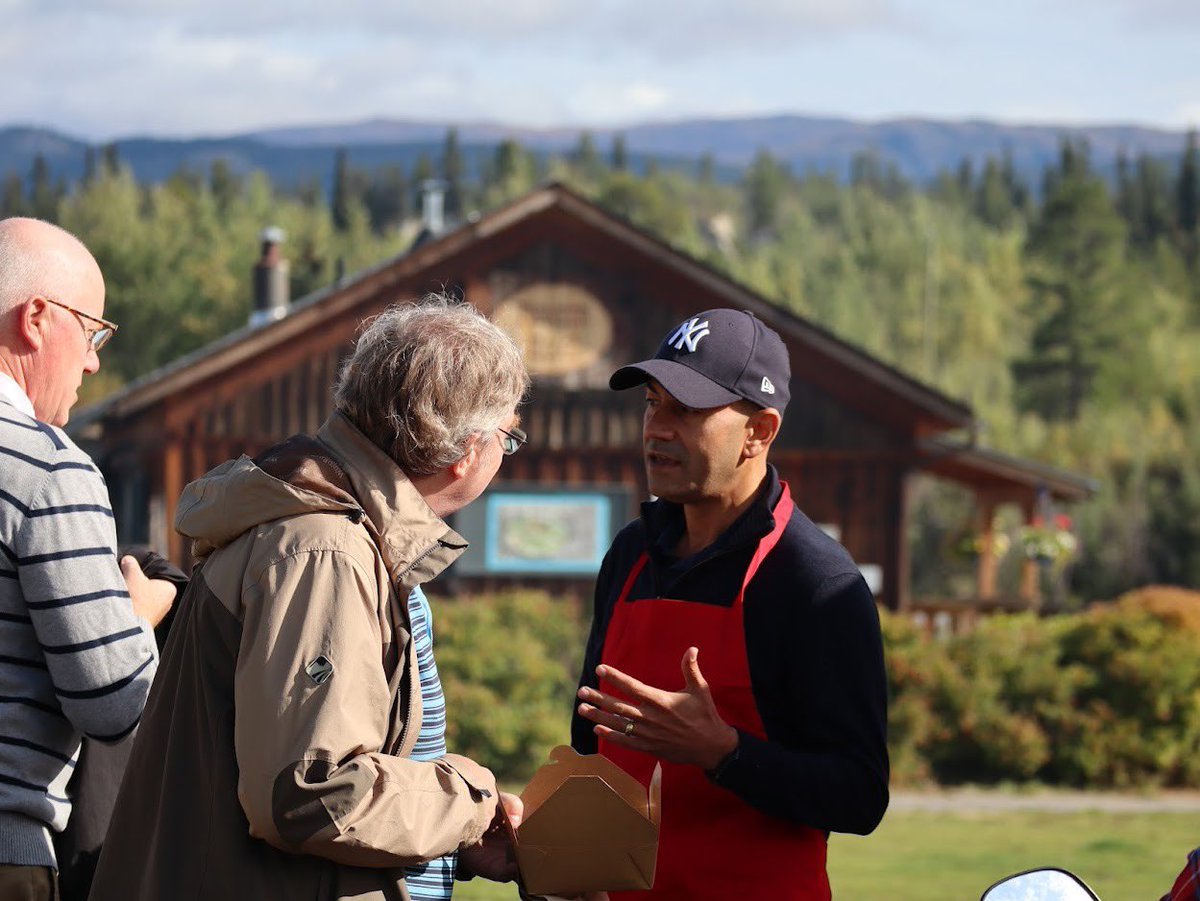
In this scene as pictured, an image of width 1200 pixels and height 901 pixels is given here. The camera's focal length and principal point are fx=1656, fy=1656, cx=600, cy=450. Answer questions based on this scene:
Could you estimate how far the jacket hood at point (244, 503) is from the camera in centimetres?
292

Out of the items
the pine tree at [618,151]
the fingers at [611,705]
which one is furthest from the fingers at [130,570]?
the pine tree at [618,151]

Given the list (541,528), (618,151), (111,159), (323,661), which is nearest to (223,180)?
(111,159)

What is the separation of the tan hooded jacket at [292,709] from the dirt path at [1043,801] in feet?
37.0

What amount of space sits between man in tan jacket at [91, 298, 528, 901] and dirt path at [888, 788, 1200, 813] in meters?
11.2

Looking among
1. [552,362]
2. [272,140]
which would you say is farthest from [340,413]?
[272,140]

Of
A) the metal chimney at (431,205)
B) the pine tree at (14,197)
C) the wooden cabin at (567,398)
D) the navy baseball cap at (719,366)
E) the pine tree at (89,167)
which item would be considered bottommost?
the wooden cabin at (567,398)

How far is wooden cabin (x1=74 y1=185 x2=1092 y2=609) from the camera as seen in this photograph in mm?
20391

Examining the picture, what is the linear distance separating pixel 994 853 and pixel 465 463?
9433 mm

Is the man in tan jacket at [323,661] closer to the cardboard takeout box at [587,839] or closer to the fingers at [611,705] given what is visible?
the cardboard takeout box at [587,839]

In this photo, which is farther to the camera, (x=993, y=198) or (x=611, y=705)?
(x=993, y=198)

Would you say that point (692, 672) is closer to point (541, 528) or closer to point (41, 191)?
point (541, 528)

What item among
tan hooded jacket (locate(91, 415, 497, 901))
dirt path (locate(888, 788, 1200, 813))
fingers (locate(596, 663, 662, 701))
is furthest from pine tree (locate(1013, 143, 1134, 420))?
tan hooded jacket (locate(91, 415, 497, 901))

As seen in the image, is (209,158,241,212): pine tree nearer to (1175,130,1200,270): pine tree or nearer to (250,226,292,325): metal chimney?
(1175,130,1200,270): pine tree

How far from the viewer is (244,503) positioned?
9.64ft
